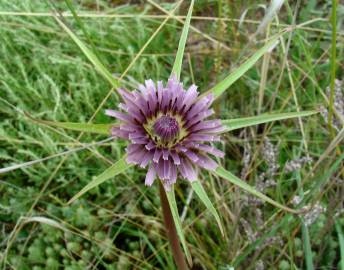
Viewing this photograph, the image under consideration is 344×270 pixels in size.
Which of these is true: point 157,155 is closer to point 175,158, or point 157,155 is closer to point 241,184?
point 175,158

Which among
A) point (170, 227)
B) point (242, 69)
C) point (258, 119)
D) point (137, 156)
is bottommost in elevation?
point (170, 227)

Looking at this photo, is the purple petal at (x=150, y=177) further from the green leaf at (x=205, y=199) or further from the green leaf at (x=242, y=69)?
the green leaf at (x=242, y=69)

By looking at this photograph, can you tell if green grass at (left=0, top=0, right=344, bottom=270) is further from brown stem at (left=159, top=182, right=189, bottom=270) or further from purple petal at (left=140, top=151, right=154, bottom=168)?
purple petal at (left=140, top=151, right=154, bottom=168)

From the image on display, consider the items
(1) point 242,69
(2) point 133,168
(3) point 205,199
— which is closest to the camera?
(3) point 205,199

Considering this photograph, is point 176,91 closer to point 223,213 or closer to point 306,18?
point 223,213

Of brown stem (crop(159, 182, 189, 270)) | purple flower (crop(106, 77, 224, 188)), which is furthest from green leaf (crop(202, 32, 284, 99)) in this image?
brown stem (crop(159, 182, 189, 270))

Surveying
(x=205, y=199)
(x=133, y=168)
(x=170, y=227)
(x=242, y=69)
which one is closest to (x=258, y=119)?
(x=242, y=69)

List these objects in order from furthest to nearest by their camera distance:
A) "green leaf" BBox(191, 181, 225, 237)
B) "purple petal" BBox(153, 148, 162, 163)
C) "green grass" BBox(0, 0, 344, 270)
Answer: "green grass" BBox(0, 0, 344, 270) < "purple petal" BBox(153, 148, 162, 163) < "green leaf" BBox(191, 181, 225, 237)
